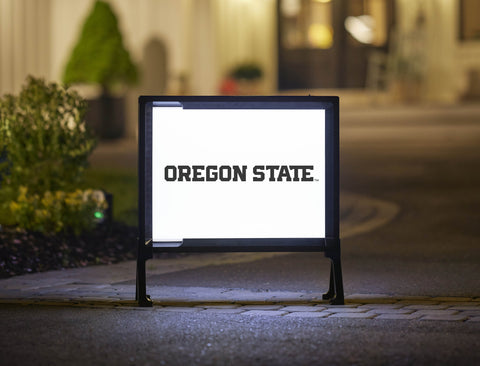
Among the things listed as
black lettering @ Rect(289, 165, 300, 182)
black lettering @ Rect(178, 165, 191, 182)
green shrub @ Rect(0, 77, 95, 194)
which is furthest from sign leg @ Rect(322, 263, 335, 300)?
green shrub @ Rect(0, 77, 95, 194)

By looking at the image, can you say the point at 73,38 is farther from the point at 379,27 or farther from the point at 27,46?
the point at 379,27

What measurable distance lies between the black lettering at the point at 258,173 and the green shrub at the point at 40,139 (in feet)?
9.37

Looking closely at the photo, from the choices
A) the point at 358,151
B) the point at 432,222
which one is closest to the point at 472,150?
the point at 358,151

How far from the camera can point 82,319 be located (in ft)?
21.7

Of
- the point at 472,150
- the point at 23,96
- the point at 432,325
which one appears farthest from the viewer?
the point at 472,150

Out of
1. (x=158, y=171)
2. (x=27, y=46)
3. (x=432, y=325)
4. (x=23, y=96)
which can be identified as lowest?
(x=432, y=325)

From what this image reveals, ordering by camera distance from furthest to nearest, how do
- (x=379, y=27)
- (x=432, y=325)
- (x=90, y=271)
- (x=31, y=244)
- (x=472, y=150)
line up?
1. (x=379, y=27)
2. (x=472, y=150)
3. (x=31, y=244)
4. (x=90, y=271)
5. (x=432, y=325)

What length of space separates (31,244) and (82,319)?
103 inches

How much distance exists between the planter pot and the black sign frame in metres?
13.0

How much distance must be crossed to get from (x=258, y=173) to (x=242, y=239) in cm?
44

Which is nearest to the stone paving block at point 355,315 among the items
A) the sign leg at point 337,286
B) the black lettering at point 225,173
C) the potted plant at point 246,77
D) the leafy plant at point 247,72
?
the sign leg at point 337,286

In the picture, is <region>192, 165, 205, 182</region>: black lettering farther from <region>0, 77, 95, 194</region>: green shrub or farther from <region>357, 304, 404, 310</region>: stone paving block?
<region>0, 77, 95, 194</region>: green shrub

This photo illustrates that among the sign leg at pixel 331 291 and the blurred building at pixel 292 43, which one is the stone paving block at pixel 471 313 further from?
the blurred building at pixel 292 43

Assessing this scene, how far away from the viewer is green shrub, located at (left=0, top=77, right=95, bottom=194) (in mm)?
9656
